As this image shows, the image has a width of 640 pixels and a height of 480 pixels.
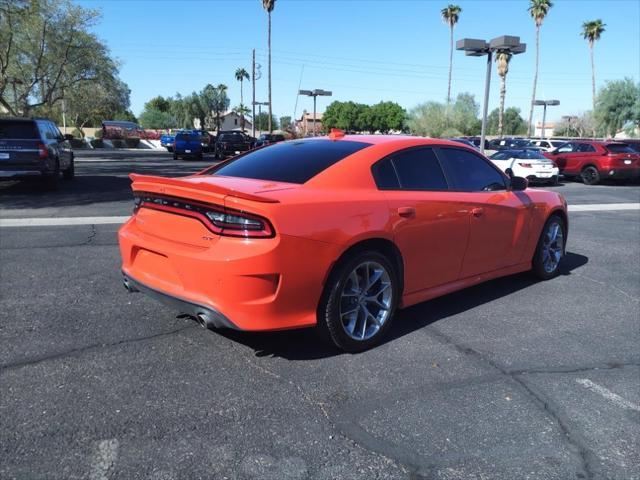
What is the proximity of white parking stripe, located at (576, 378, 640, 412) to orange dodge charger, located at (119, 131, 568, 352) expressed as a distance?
52.0 inches

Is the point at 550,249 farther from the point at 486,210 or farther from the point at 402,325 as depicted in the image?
the point at 402,325

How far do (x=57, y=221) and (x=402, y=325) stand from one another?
6908 millimetres

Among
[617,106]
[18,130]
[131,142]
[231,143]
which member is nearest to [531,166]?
[18,130]

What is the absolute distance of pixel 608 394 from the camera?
11.3ft

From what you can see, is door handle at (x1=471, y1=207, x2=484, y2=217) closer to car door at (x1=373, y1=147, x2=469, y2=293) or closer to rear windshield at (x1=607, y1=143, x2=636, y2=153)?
car door at (x1=373, y1=147, x2=469, y2=293)

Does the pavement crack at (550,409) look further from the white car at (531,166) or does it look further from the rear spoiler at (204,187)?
the white car at (531,166)

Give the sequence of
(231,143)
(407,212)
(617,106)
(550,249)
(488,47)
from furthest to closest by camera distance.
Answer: (617,106) < (231,143) < (488,47) < (550,249) < (407,212)

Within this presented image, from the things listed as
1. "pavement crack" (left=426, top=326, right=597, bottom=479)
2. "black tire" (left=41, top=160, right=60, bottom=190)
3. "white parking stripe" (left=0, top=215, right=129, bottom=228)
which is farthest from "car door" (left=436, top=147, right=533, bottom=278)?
"black tire" (left=41, top=160, right=60, bottom=190)

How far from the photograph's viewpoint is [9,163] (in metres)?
11.9

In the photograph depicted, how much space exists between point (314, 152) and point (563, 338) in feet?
8.22

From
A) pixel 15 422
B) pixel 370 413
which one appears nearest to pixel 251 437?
pixel 370 413

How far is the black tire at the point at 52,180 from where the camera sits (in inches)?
497

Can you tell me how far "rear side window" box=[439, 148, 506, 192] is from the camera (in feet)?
15.6

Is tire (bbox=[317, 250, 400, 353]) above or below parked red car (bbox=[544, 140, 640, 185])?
below
